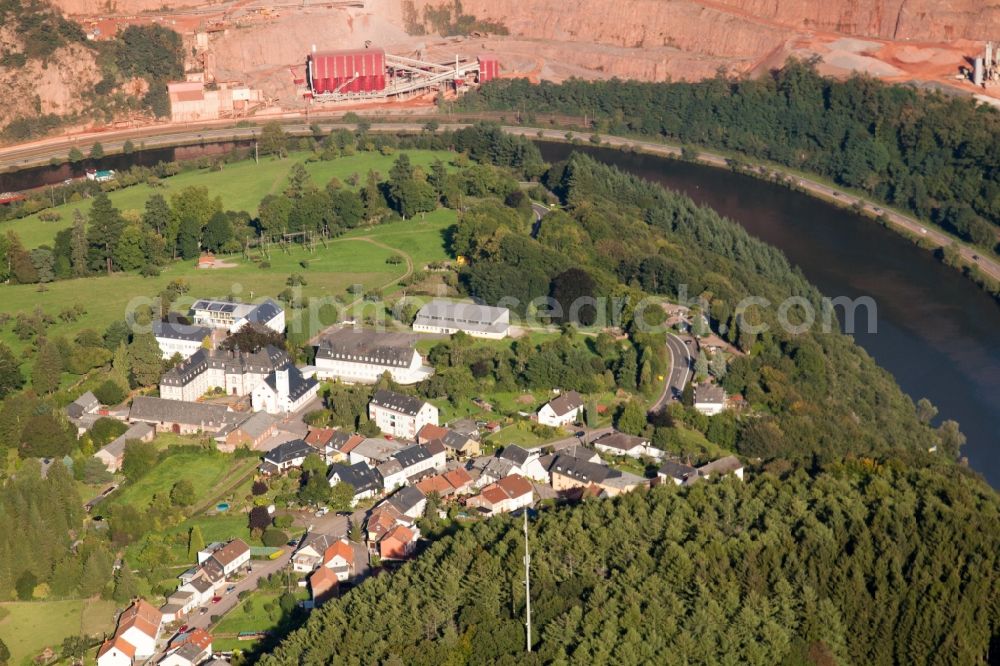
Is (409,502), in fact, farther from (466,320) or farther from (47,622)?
(466,320)

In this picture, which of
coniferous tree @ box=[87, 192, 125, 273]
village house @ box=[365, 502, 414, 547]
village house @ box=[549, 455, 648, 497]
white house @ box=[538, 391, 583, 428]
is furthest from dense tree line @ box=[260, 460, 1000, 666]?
coniferous tree @ box=[87, 192, 125, 273]

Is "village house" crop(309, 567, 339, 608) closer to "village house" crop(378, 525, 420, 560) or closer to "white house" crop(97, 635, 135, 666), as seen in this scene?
"village house" crop(378, 525, 420, 560)

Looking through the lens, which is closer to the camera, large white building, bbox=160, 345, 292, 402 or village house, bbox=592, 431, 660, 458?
village house, bbox=592, 431, 660, 458

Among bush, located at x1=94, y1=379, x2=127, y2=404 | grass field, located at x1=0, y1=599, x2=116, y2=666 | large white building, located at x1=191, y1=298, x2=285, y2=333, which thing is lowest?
grass field, located at x1=0, y1=599, x2=116, y2=666

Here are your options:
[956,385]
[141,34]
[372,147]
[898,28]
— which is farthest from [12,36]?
[956,385]

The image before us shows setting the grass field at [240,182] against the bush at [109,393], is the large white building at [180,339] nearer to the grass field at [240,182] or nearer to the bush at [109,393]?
the bush at [109,393]

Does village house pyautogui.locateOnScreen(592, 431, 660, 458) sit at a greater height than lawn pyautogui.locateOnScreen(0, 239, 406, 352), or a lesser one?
lesser
